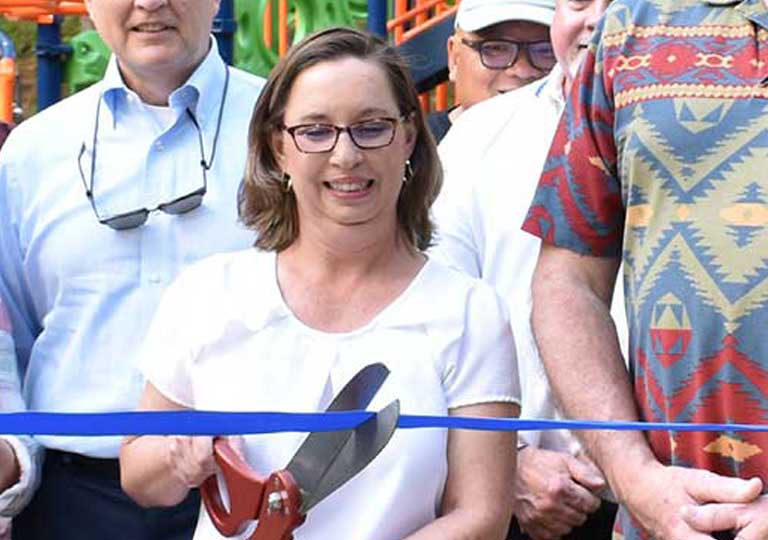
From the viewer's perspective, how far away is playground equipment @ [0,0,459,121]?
6922 mm

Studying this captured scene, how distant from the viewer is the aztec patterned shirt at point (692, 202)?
2.84 meters

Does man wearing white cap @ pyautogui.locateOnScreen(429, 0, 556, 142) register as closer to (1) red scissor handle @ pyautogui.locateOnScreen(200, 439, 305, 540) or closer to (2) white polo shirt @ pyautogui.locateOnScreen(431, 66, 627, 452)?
(2) white polo shirt @ pyautogui.locateOnScreen(431, 66, 627, 452)

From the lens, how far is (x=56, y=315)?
3.95 metres

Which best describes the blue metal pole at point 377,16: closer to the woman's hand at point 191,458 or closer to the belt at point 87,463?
the belt at point 87,463

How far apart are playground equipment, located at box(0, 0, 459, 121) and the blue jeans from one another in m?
2.99

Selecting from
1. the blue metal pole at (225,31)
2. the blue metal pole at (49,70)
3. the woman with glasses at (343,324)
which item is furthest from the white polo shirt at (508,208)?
the blue metal pole at (49,70)

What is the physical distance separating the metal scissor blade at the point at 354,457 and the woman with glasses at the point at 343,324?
11 cm

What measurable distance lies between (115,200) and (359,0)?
444 centimetres

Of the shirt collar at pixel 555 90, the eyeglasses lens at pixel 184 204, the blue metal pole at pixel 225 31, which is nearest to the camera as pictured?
the eyeglasses lens at pixel 184 204

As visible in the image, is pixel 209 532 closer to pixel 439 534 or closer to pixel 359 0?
pixel 439 534

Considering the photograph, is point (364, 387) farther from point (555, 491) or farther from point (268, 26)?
point (268, 26)

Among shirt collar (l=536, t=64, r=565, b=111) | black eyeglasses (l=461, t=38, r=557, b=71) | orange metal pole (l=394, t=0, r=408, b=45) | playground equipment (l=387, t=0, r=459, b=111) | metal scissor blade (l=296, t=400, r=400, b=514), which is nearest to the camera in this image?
metal scissor blade (l=296, t=400, r=400, b=514)

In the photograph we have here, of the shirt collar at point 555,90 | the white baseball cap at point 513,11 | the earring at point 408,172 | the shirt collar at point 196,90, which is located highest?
the earring at point 408,172

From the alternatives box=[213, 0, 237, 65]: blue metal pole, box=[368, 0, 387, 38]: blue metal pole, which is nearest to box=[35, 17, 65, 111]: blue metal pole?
box=[368, 0, 387, 38]: blue metal pole
